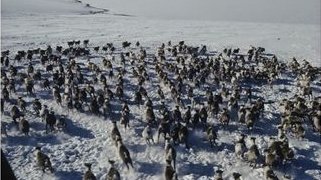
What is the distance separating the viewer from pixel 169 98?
30.1 meters

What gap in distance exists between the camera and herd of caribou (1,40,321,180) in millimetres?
21328

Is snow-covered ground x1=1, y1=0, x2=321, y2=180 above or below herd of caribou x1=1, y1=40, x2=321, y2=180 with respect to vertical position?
below

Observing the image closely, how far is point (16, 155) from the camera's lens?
70.9ft

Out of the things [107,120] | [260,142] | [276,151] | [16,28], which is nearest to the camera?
[276,151]

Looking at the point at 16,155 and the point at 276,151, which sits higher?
the point at 276,151

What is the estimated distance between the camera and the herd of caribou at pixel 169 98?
21.3 meters

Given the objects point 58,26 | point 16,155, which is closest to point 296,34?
point 58,26

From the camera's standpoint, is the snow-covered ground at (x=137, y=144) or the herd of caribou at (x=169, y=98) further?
the herd of caribou at (x=169, y=98)

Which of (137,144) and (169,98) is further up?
(169,98)

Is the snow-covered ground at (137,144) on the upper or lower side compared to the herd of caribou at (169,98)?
lower

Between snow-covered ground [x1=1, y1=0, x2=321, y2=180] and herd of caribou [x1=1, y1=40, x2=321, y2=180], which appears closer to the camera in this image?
snow-covered ground [x1=1, y1=0, x2=321, y2=180]

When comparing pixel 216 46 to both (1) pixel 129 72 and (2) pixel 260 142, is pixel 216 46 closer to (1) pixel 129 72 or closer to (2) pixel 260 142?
(1) pixel 129 72

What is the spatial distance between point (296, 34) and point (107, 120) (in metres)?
44.7

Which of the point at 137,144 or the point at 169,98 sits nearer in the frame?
the point at 137,144
